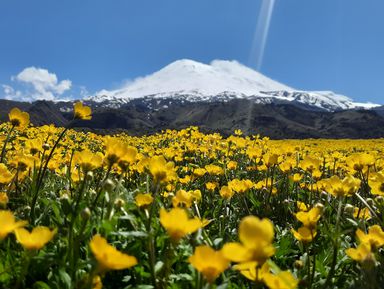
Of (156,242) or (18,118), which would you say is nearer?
(156,242)

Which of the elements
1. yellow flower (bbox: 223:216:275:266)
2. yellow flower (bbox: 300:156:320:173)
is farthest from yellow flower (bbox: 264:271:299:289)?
yellow flower (bbox: 300:156:320:173)

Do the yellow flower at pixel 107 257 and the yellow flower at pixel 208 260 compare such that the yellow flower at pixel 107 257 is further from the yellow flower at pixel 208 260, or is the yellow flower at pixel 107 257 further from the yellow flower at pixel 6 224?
the yellow flower at pixel 6 224

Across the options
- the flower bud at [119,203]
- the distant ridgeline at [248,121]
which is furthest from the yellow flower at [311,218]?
the distant ridgeline at [248,121]

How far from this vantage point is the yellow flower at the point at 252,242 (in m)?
1.12

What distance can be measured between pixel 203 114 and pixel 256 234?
13828cm

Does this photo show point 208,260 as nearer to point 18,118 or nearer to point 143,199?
point 143,199

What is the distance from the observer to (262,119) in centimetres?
11269

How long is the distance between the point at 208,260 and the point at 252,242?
170 millimetres

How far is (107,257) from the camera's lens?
1254mm

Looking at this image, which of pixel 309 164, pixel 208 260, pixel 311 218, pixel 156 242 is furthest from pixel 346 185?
pixel 208 260

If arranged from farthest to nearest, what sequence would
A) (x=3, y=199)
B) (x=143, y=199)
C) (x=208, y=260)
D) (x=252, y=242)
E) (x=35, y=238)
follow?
(x=3, y=199), (x=143, y=199), (x=35, y=238), (x=208, y=260), (x=252, y=242)

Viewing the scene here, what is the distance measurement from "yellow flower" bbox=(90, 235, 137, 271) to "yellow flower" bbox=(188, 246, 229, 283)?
178 millimetres

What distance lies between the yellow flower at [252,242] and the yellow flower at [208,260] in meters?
0.08

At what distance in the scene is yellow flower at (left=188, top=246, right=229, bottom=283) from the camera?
1238mm
